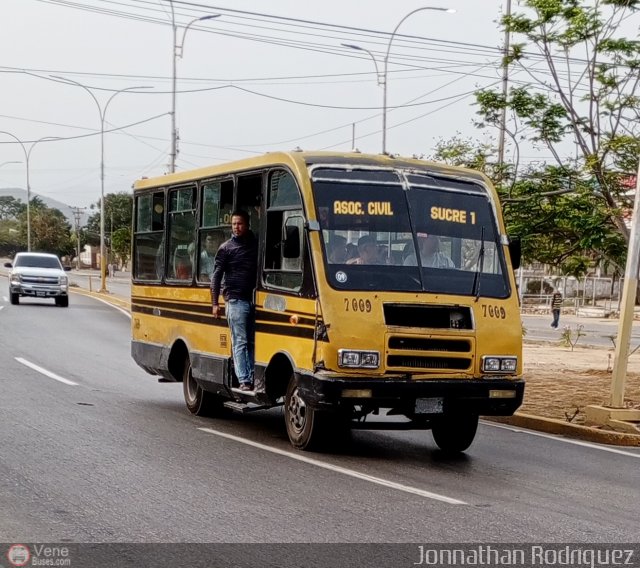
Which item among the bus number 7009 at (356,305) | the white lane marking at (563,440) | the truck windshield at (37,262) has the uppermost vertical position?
the truck windshield at (37,262)

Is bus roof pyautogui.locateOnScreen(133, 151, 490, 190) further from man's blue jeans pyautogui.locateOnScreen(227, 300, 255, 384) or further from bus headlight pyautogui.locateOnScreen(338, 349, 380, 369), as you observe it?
bus headlight pyautogui.locateOnScreen(338, 349, 380, 369)

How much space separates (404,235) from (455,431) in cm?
198

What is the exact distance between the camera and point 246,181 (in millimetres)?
11312

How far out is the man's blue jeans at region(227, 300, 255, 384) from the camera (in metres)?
11.0

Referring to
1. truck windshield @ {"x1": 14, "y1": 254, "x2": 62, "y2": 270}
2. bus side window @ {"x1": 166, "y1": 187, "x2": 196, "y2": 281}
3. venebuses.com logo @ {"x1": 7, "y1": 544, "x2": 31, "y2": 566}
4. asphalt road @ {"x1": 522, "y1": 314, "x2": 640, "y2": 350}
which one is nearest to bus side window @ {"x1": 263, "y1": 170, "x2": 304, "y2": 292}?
bus side window @ {"x1": 166, "y1": 187, "x2": 196, "y2": 281}

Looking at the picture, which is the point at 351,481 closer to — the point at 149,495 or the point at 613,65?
the point at 149,495

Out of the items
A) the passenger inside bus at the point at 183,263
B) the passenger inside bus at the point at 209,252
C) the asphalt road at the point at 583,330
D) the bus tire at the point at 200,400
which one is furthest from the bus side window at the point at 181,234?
the asphalt road at the point at 583,330

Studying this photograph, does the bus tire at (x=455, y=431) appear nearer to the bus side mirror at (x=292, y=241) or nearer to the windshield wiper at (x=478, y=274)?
the windshield wiper at (x=478, y=274)

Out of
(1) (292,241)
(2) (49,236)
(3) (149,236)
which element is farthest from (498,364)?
(2) (49,236)

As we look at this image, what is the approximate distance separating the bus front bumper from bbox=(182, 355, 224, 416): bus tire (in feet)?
9.43

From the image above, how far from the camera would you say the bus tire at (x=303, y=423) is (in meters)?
9.88

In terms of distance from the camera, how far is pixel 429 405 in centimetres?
968

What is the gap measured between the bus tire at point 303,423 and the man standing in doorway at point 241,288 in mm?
796

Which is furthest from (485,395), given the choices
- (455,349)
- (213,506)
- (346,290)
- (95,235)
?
(95,235)
